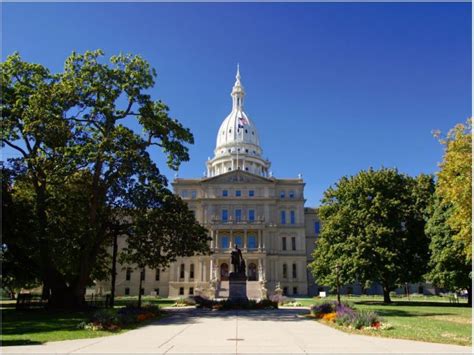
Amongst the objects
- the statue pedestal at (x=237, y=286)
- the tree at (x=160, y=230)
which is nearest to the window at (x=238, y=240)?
the statue pedestal at (x=237, y=286)

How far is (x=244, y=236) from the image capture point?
77.3 metres

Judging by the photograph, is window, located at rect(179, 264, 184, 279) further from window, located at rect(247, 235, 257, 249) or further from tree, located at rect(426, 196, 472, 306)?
tree, located at rect(426, 196, 472, 306)

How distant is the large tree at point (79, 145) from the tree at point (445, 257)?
2197 centimetres

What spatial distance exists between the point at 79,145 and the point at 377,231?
26089 millimetres

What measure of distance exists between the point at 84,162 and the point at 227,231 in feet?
172

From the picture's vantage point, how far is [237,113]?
111 m

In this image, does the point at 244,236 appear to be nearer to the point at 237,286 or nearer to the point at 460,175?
the point at 237,286

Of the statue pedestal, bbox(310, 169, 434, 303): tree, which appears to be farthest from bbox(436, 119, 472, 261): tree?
the statue pedestal

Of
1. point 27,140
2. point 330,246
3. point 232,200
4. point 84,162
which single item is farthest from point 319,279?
point 232,200

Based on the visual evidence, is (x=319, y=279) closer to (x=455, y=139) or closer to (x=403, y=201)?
(x=403, y=201)

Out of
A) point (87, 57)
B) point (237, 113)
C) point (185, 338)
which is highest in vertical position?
point (237, 113)

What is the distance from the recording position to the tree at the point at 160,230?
29.8 m

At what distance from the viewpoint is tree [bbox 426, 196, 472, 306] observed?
34875mm

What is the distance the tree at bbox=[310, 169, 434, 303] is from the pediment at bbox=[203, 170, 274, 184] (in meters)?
36.6
